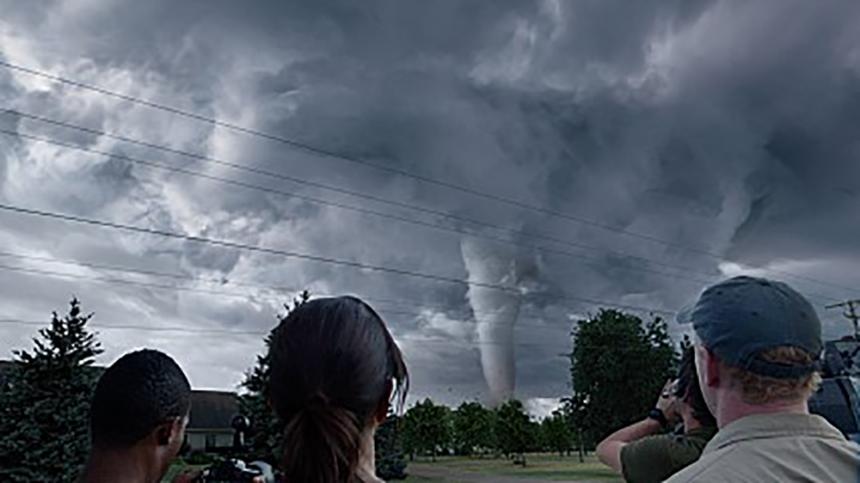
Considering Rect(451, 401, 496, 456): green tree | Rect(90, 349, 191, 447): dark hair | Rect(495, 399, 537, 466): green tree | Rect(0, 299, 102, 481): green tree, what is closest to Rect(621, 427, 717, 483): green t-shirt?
Rect(90, 349, 191, 447): dark hair

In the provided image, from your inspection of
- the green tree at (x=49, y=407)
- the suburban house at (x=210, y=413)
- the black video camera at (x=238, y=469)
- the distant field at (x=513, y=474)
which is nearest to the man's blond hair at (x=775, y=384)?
the black video camera at (x=238, y=469)

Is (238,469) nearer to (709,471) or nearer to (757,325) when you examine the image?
(709,471)

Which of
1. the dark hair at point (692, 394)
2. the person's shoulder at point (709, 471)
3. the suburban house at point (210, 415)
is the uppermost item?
the suburban house at point (210, 415)

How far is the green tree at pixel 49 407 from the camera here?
94.2ft

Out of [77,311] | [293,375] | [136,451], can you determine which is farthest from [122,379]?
[77,311]

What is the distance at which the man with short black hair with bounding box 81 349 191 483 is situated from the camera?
8.84 feet

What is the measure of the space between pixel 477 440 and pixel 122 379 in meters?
108

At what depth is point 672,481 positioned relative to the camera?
1.95 meters

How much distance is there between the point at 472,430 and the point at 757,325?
4275 inches

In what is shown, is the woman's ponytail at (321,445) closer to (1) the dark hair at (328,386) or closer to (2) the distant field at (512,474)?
(1) the dark hair at (328,386)

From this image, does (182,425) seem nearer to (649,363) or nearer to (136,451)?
(136,451)

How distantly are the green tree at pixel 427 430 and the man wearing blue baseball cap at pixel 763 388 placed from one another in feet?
319

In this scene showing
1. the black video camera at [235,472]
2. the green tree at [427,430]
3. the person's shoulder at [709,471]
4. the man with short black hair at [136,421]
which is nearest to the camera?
the person's shoulder at [709,471]

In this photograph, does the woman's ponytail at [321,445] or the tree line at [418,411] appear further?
the tree line at [418,411]
